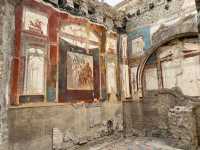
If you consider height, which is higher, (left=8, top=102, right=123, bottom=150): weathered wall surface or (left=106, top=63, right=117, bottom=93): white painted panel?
(left=106, top=63, right=117, bottom=93): white painted panel

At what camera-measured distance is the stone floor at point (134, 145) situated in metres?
5.13

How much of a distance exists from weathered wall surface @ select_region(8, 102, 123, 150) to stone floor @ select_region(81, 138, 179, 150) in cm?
46

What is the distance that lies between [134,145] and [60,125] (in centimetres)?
231

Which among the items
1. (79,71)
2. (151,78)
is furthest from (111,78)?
(79,71)

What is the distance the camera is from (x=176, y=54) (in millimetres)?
6043

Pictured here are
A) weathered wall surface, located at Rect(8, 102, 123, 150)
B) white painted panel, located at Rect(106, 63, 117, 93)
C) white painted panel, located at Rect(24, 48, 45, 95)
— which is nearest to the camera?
weathered wall surface, located at Rect(8, 102, 123, 150)

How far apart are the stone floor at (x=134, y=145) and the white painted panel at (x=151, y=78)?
6.00 ft

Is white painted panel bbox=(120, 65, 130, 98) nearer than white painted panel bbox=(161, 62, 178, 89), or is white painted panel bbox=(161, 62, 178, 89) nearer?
white painted panel bbox=(161, 62, 178, 89)

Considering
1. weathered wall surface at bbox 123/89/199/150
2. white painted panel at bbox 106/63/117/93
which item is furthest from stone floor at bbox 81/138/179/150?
white painted panel at bbox 106/63/117/93

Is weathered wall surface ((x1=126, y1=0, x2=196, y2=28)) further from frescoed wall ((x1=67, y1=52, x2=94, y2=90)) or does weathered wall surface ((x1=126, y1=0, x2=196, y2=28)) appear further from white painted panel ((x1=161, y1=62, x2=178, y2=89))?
frescoed wall ((x1=67, y1=52, x2=94, y2=90))

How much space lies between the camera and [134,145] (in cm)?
543

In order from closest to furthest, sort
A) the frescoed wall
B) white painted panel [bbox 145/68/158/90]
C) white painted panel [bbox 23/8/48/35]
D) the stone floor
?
white painted panel [bbox 23/8/48/35] < the stone floor < the frescoed wall < white painted panel [bbox 145/68/158/90]

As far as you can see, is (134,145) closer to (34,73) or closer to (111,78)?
(111,78)

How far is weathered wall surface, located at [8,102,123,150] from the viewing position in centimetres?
407
